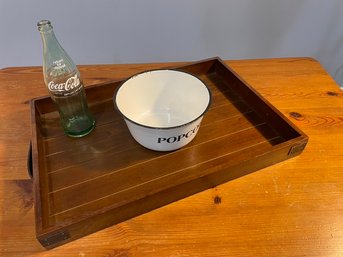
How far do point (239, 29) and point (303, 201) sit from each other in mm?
842

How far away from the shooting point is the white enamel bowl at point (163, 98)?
585 millimetres

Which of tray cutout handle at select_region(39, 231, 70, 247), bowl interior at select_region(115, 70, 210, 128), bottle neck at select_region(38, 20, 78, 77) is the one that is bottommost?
tray cutout handle at select_region(39, 231, 70, 247)

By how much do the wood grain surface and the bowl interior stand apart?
0.61 ft

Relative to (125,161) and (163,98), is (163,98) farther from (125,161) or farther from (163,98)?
(125,161)

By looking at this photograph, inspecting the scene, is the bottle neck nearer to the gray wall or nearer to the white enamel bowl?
the white enamel bowl

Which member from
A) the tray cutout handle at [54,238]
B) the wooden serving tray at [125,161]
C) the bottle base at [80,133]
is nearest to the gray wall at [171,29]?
the wooden serving tray at [125,161]

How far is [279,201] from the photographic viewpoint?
48 cm

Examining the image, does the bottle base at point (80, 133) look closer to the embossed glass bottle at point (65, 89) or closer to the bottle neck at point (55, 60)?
the embossed glass bottle at point (65, 89)

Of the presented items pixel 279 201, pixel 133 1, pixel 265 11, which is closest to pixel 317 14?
pixel 265 11

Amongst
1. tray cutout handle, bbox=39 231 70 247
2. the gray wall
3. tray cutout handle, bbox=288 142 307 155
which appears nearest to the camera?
tray cutout handle, bbox=39 231 70 247

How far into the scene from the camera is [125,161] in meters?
0.52

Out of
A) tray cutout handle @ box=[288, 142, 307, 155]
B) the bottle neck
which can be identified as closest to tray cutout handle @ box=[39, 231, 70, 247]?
the bottle neck

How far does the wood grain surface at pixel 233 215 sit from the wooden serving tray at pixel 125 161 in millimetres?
21

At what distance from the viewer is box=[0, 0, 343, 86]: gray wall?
3.39 ft
